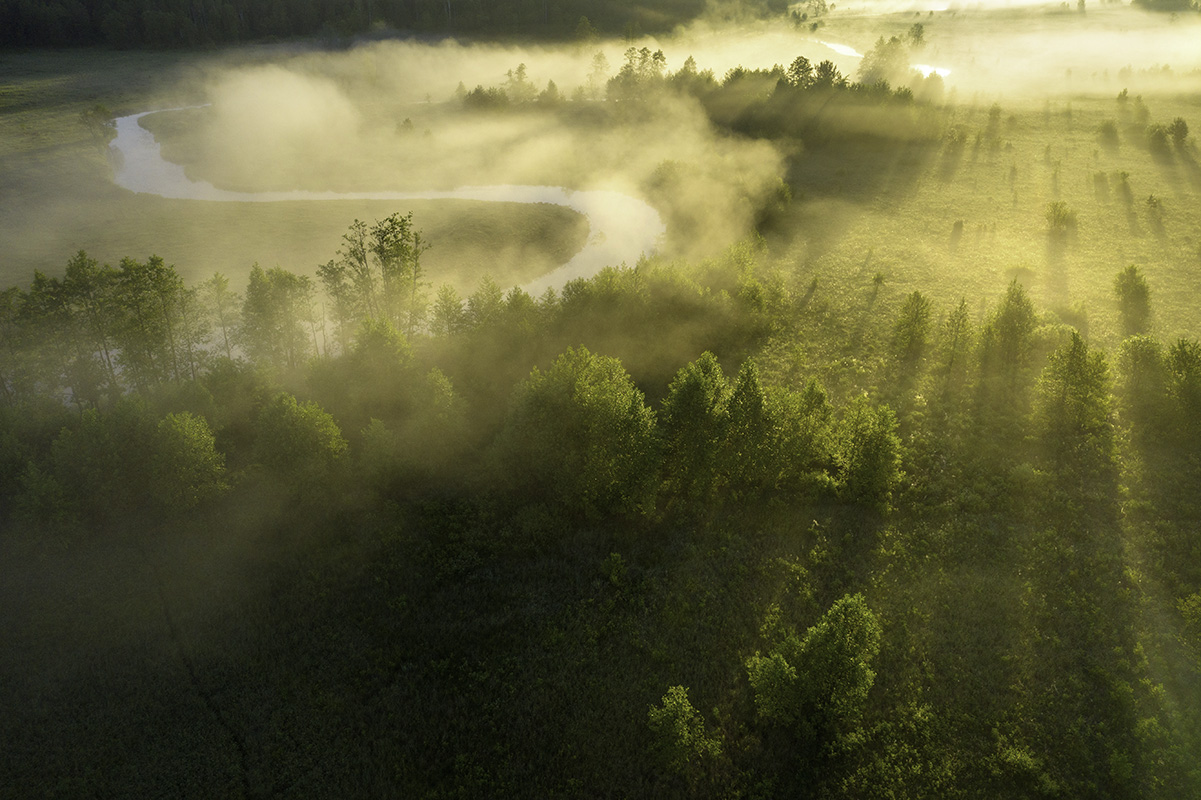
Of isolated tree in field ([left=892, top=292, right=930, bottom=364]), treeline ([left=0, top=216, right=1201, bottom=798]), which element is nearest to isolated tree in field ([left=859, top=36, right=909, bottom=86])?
treeline ([left=0, top=216, right=1201, bottom=798])

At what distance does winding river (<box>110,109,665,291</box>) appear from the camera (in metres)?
A: 90.2

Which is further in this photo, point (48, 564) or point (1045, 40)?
point (1045, 40)

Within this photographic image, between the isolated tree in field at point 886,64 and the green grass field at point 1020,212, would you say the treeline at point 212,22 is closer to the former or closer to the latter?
the isolated tree in field at point 886,64

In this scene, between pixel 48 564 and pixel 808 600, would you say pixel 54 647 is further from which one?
pixel 808 600

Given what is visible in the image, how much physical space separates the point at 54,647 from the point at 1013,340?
70740 mm

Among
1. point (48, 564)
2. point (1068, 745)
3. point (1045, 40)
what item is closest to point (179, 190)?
point (48, 564)

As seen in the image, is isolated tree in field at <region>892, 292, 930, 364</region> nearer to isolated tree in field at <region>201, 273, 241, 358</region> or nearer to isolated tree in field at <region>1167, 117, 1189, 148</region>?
isolated tree in field at <region>201, 273, 241, 358</region>

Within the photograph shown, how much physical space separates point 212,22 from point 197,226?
479 feet

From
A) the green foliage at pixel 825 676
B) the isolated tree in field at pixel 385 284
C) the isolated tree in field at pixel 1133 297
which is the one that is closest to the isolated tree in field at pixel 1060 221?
the isolated tree in field at pixel 1133 297

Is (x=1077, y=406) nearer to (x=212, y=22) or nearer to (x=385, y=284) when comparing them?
(x=385, y=284)

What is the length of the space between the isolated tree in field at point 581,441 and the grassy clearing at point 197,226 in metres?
41.9

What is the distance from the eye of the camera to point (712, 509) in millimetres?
41312

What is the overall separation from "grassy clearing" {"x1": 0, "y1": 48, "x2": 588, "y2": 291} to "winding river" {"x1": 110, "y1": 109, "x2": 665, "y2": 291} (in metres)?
3.04

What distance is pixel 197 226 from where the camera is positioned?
297 feet
